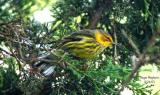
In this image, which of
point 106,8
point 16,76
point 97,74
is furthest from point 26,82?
point 106,8

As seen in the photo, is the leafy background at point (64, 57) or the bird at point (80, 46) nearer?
the leafy background at point (64, 57)

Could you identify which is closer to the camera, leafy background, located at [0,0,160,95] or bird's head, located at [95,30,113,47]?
leafy background, located at [0,0,160,95]

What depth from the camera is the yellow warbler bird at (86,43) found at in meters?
2.42

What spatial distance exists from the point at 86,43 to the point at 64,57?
0.61m

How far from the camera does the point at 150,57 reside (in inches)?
35.4

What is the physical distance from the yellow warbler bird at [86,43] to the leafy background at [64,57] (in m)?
0.08

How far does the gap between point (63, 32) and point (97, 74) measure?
2.32 ft

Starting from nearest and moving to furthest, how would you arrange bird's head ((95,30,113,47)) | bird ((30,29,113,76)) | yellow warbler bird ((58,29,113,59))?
Result: bird ((30,29,113,76)), yellow warbler bird ((58,29,113,59)), bird's head ((95,30,113,47))

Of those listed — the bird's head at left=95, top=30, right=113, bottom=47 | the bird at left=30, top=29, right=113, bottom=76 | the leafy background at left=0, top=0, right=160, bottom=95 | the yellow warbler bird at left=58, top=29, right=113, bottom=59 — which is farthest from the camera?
the bird's head at left=95, top=30, right=113, bottom=47

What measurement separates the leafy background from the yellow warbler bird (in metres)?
0.08

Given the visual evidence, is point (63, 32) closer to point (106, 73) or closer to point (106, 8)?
point (106, 8)

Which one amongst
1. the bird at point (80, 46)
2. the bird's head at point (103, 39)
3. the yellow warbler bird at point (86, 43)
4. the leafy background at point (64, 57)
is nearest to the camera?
the leafy background at point (64, 57)

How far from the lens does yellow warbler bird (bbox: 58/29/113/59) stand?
2.42m

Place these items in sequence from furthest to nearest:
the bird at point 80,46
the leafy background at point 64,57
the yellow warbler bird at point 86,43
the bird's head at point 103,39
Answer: the bird's head at point 103,39 → the yellow warbler bird at point 86,43 → the bird at point 80,46 → the leafy background at point 64,57
